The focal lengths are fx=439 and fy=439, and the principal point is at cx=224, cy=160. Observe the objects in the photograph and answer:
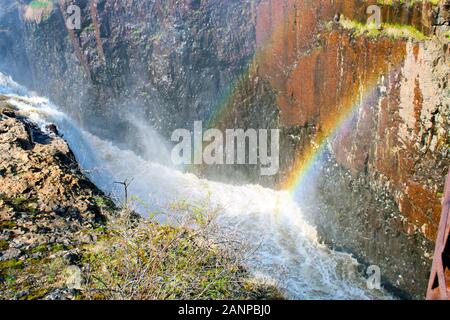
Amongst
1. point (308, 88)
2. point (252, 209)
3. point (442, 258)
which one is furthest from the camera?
point (252, 209)

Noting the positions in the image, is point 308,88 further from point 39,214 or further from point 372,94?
point 39,214

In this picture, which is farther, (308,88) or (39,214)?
(308,88)

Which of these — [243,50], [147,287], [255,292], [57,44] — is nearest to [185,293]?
[147,287]

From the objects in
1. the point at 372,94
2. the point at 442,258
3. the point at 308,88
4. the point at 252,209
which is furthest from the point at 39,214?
the point at 252,209

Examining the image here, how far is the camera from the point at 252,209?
46.2 feet

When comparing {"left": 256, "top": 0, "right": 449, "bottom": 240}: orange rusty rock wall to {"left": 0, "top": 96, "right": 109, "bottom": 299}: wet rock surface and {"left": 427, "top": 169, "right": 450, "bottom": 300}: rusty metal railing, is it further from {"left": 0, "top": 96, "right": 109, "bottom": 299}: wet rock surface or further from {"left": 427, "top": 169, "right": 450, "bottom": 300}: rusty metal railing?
{"left": 0, "top": 96, "right": 109, "bottom": 299}: wet rock surface

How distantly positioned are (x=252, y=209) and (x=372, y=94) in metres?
6.01

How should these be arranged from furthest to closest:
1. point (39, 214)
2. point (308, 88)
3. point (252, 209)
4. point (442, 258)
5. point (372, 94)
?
point (252, 209), point (308, 88), point (372, 94), point (39, 214), point (442, 258)

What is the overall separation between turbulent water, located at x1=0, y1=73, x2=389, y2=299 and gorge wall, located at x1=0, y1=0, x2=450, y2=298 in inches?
22.8

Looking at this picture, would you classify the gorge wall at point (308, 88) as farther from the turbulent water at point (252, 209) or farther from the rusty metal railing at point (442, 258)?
the rusty metal railing at point (442, 258)

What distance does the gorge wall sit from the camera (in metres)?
8.23

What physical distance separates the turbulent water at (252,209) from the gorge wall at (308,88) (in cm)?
58

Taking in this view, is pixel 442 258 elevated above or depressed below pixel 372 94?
below

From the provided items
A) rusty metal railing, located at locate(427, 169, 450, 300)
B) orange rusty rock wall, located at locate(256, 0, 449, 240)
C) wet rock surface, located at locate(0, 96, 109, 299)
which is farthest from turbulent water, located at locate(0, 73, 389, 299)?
orange rusty rock wall, located at locate(256, 0, 449, 240)
